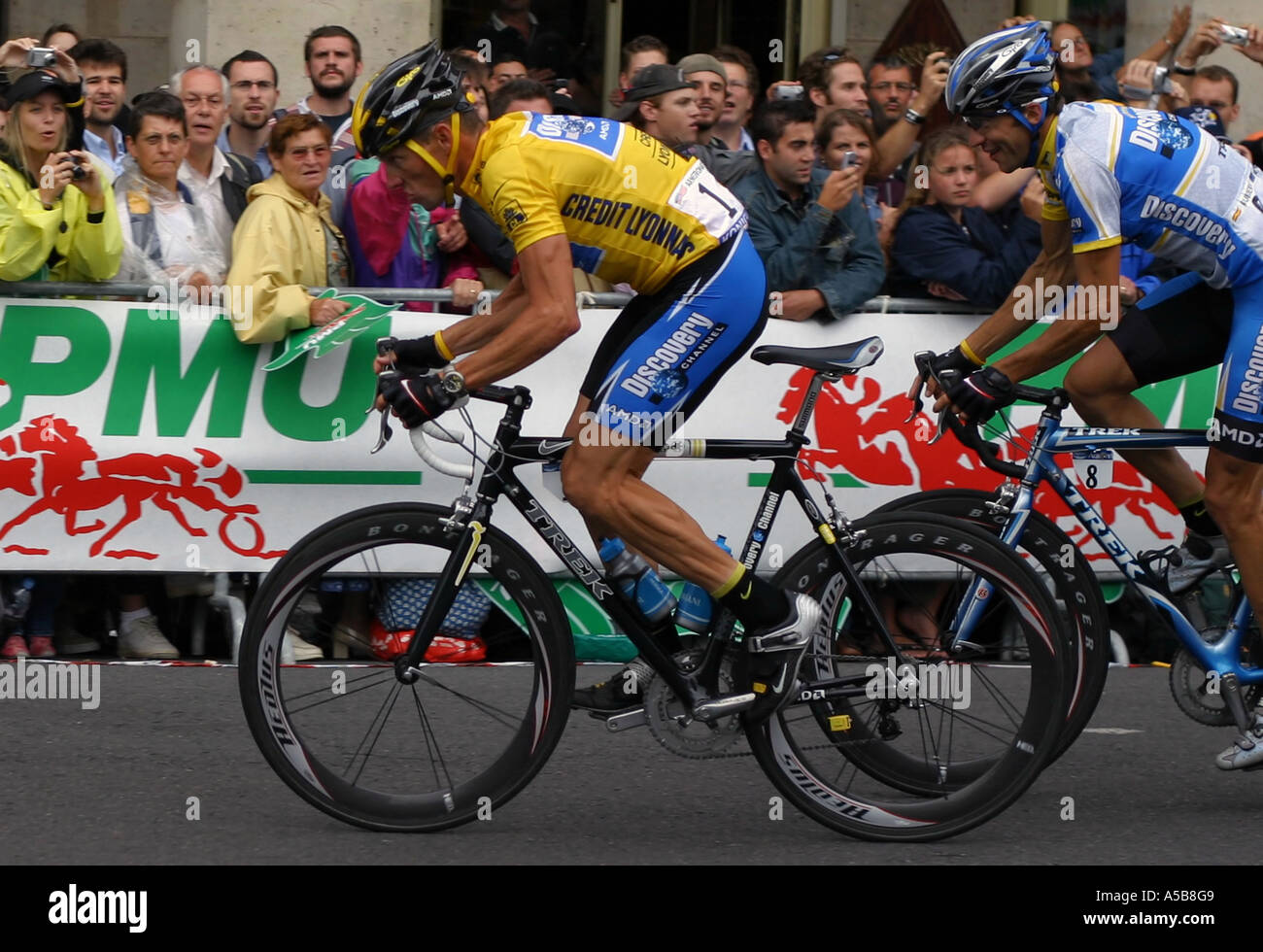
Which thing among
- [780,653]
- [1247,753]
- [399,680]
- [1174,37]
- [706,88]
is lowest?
[1247,753]

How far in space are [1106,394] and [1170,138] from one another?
0.76m

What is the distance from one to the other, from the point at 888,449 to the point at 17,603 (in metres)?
3.51

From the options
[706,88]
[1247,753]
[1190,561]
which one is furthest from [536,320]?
[706,88]

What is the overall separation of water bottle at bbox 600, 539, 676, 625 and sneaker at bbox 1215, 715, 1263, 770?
174cm

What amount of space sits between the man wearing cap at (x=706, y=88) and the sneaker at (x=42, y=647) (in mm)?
3654

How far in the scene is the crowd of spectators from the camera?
7.45 meters

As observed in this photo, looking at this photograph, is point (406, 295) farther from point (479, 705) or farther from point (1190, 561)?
point (1190, 561)

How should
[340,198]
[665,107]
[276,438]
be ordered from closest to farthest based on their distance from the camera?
[276,438] → [340,198] → [665,107]

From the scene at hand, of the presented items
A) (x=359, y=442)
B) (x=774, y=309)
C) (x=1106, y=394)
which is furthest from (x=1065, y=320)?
(x=359, y=442)

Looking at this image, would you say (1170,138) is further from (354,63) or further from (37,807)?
(354,63)

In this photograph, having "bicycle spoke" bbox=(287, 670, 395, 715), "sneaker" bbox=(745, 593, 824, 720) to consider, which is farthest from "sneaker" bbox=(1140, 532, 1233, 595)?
"bicycle spoke" bbox=(287, 670, 395, 715)

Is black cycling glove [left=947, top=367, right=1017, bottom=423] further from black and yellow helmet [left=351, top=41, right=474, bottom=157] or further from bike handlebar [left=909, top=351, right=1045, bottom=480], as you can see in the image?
black and yellow helmet [left=351, top=41, right=474, bottom=157]

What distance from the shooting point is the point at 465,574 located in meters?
4.97

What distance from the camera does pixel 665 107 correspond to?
8445 millimetres
